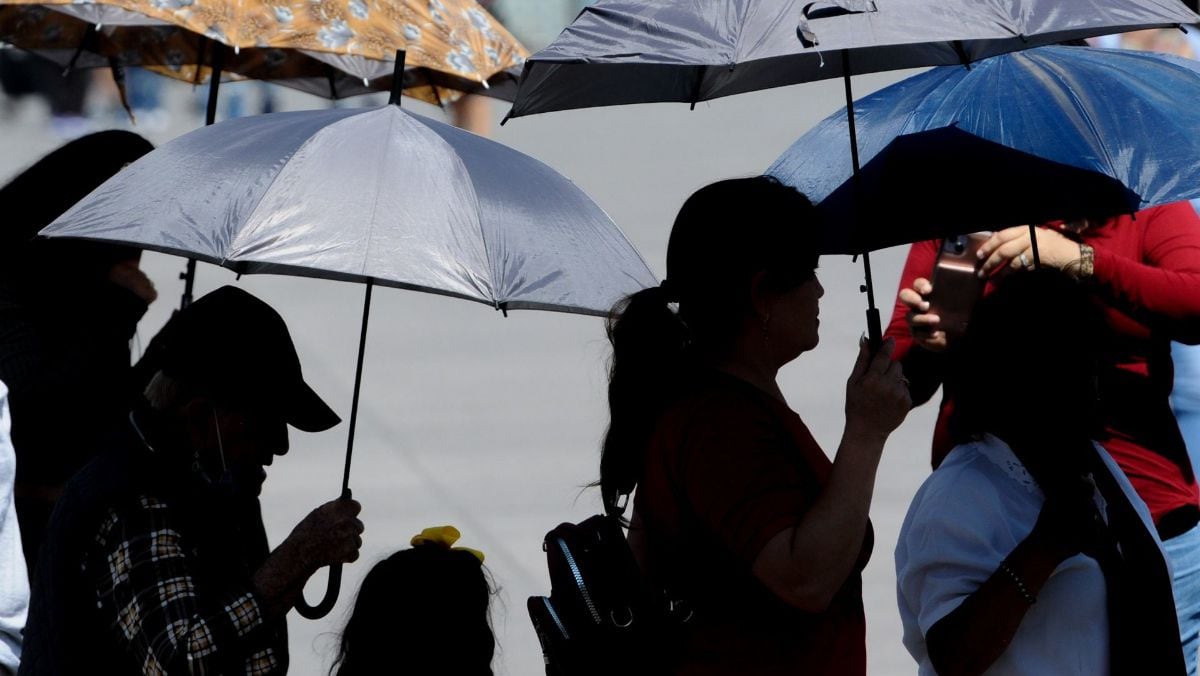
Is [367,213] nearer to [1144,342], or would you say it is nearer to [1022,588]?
[1022,588]

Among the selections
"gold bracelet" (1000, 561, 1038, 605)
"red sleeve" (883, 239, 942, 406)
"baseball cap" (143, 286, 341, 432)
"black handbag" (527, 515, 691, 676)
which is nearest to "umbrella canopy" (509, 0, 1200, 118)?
"baseball cap" (143, 286, 341, 432)

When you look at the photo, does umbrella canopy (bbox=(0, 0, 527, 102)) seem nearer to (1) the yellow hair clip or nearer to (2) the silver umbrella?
(2) the silver umbrella

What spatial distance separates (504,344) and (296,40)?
3.41 meters

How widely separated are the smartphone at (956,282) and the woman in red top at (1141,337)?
2 cm

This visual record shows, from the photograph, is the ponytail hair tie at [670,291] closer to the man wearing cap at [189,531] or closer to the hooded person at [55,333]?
the man wearing cap at [189,531]

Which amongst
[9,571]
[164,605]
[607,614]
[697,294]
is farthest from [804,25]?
[9,571]

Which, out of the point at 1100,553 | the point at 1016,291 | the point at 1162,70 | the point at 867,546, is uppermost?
the point at 1162,70

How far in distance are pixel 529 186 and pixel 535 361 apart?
3730 mm

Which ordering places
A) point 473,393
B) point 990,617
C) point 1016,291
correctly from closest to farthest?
point 990,617, point 1016,291, point 473,393

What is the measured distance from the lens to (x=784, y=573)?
88.0 inches

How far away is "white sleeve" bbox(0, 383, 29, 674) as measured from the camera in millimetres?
2723

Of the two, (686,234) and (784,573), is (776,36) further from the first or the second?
(784,573)

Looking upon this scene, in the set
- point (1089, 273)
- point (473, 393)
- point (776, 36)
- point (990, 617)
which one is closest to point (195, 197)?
point (776, 36)

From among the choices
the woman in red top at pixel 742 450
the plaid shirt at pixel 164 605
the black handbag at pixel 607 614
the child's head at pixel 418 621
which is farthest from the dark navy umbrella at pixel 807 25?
the plaid shirt at pixel 164 605
